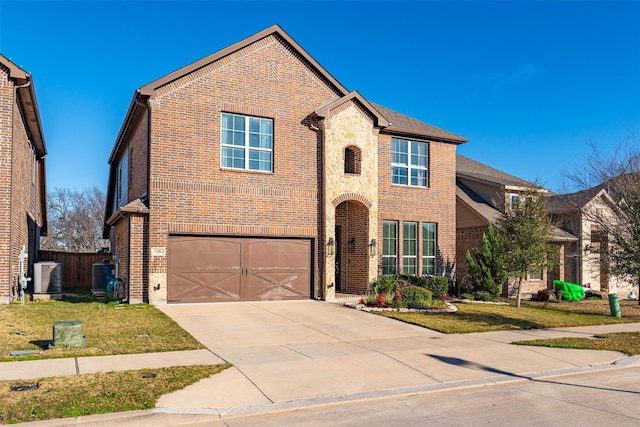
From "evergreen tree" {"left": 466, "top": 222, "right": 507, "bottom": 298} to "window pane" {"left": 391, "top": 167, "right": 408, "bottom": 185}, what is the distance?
147 inches

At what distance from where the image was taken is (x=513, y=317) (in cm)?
1617

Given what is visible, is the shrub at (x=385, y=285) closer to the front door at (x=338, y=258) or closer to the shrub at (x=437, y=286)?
the shrub at (x=437, y=286)

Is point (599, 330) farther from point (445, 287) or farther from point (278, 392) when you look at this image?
point (278, 392)

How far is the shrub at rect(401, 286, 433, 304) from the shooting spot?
17.5 metres

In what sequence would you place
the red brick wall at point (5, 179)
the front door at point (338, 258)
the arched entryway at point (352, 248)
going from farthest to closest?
the front door at point (338, 258), the arched entryway at point (352, 248), the red brick wall at point (5, 179)

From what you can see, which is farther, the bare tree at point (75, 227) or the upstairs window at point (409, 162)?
the bare tree at point (75, 227)

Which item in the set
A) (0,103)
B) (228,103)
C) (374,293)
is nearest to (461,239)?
(374,293)

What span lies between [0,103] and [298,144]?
9.11 m

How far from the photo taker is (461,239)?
83.6 ft

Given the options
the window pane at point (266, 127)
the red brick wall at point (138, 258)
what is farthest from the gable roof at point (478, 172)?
the red brick wall at point (138, 258)

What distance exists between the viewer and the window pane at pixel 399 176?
21.6m

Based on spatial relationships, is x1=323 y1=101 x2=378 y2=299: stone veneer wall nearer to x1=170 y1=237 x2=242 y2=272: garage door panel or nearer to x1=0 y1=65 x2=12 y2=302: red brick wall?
x1=170 y1=237 x2=242 y2=272: garage door panel

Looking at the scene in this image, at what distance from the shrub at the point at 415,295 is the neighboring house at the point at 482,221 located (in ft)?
22.6

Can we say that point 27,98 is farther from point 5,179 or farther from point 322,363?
point 322,363
